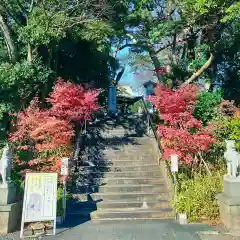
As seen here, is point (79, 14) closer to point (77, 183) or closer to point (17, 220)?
point (77, 183)

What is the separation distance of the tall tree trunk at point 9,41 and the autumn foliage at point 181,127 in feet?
19.1

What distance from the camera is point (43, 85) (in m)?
11.5

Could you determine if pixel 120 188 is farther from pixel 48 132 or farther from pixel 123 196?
pixel 48 132

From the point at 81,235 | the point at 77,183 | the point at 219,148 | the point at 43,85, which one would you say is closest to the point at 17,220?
the point at 81,235

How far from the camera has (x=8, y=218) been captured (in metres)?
6.38

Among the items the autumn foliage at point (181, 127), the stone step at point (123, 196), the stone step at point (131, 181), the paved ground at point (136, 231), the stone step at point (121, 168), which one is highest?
the autumn foliage at point (181, 127)

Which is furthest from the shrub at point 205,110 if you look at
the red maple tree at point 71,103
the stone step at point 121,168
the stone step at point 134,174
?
the red maple tree at point 71,103

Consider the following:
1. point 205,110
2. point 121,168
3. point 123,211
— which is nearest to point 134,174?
point 121,168

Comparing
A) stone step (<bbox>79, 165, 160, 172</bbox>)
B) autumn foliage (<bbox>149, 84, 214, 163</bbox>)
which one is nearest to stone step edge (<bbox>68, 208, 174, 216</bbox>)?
autumn foliage (<bbox>149, 84, 214, 163</bbox>)

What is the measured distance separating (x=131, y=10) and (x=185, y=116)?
5.49 meters

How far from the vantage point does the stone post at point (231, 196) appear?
6.55 meters

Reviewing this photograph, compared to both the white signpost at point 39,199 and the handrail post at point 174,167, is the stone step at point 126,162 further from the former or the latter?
the white signpost at point 39,199

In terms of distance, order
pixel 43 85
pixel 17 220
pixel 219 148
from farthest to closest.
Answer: pixel 43 85, pixel 219 148, pixel 17 220

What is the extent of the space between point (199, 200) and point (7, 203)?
5.15 meters
